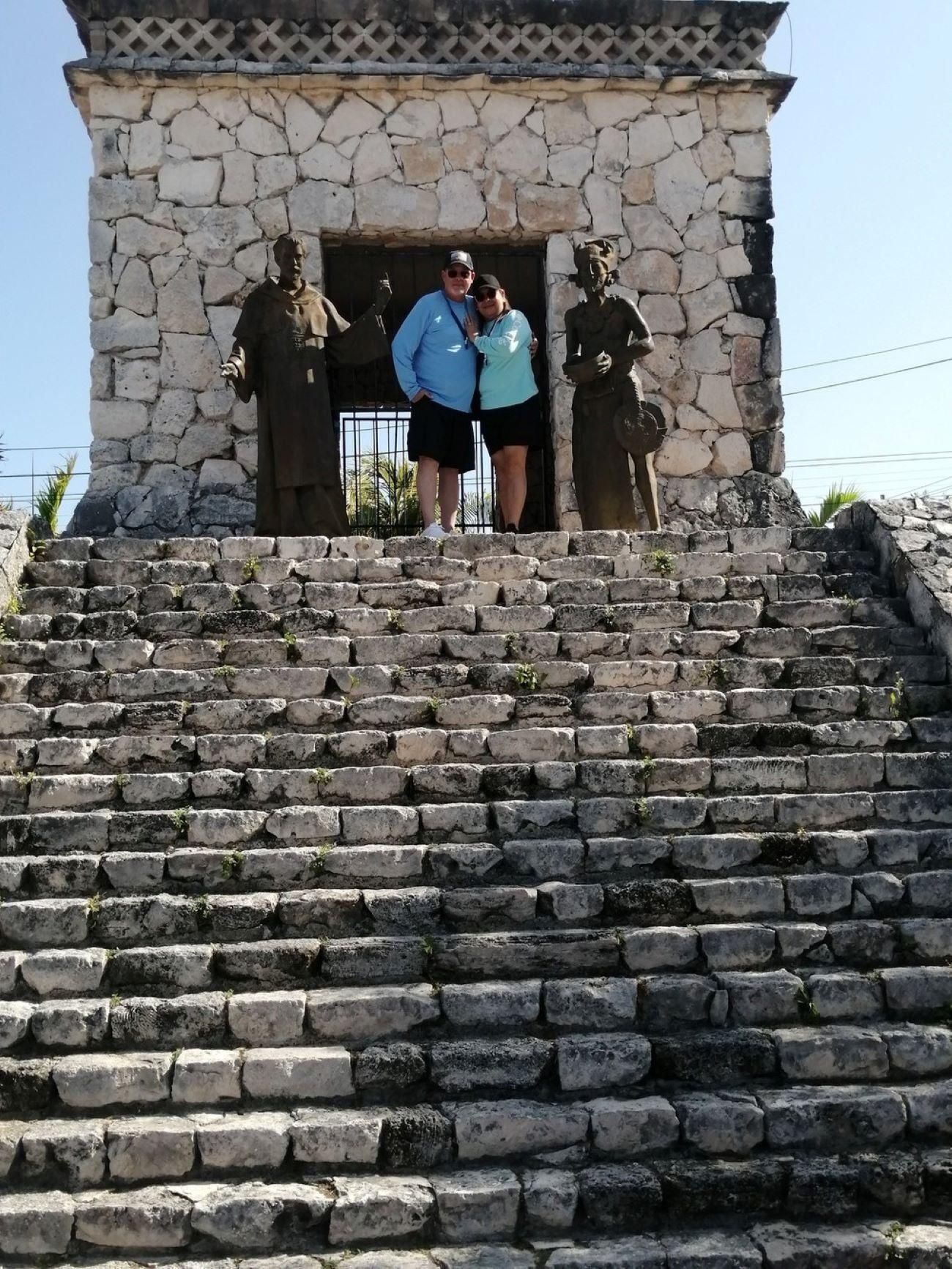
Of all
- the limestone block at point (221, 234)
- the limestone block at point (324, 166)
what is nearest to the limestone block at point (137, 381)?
Result: the limestone block at point (221, 234)

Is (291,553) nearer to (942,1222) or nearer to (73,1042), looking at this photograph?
(73,1042)

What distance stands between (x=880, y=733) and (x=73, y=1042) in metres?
3.03

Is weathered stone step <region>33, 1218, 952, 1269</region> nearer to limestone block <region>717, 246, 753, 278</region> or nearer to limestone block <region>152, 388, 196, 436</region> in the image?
limestone block <region>152, 388, 196, 436</region>

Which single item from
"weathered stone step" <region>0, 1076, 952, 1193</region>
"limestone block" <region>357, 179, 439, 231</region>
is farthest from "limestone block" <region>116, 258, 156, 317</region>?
"weathered stone step" <region>0, 1076, 952, 1193</region>

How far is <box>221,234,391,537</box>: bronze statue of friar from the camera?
770 cm

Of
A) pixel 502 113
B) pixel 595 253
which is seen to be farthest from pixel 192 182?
pixel 595 253

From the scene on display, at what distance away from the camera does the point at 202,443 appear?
29.4 feet

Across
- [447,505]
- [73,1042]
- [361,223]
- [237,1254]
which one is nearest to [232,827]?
[73,1042]

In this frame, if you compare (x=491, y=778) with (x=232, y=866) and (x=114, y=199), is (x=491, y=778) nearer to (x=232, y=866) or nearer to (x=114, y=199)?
(x=232, y=866)

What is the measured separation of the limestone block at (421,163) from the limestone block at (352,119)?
0.25 metres

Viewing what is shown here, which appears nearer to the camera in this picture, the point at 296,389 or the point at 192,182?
the point at 296,389

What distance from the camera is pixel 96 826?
485 cm

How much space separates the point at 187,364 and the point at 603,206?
114 inches

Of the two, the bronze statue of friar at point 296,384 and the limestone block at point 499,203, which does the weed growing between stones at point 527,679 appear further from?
the limestone block at point 499,203
